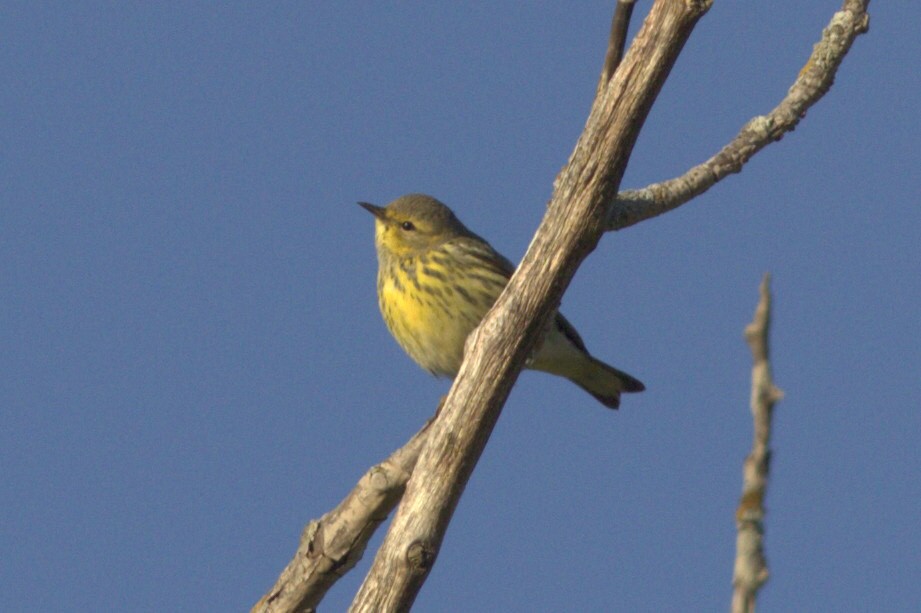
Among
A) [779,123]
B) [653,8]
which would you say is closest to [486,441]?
[653,8]

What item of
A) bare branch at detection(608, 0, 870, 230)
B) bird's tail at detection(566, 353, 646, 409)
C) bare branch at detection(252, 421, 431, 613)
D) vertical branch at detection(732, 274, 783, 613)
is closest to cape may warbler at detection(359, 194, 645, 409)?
bird's tail at detection(566, 353, 646, 409)

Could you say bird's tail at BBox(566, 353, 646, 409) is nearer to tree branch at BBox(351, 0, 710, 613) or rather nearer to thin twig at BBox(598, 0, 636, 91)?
tree branch at BBox(351, 0, 710, 613)

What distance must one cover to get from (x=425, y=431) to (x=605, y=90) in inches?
87.8

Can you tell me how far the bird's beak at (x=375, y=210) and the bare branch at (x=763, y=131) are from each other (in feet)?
11.2

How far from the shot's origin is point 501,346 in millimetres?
5367

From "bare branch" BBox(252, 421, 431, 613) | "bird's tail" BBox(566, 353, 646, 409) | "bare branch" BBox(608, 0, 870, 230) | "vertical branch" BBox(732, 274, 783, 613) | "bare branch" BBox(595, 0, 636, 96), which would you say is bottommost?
"vertical branch" BBox(732, 274, 783, 613)

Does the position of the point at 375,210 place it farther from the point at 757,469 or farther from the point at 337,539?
the point at 757,469

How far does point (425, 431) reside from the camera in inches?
254

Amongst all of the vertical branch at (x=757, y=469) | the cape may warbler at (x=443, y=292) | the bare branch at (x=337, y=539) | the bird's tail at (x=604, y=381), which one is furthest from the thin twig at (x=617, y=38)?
the bird's tail at (x=604, y=381)

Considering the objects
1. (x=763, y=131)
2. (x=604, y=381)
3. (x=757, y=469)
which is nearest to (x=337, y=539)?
(x=763, y=131)

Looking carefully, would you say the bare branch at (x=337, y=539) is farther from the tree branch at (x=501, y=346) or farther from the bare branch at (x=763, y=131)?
the bare branch at (x=763, y=131)

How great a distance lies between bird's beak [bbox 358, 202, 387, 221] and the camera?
33.2 ft

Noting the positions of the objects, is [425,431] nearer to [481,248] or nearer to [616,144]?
[616,144]

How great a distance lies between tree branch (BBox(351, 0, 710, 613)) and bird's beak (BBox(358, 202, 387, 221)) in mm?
4771
